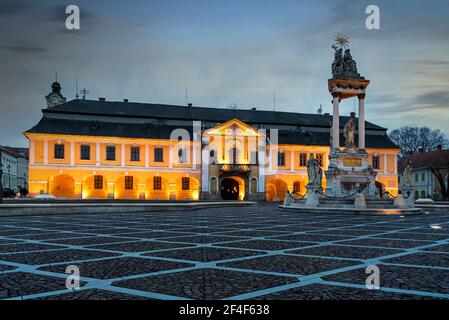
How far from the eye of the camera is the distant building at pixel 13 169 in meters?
78.1

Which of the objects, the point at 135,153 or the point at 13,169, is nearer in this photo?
the point at 135,153

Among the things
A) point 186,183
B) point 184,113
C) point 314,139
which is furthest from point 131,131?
point 314,139

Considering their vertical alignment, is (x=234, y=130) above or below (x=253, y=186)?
above

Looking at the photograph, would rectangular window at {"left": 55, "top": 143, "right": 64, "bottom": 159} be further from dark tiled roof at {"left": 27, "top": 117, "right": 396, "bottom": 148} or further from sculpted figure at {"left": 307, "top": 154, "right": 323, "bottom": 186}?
sculpted figure at {"left": 307, "top": 154, "right": 323, "bottom": 186}

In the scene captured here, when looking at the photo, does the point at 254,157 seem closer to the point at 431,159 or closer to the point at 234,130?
the point at 234,130

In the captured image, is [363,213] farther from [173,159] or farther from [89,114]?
[89,114]

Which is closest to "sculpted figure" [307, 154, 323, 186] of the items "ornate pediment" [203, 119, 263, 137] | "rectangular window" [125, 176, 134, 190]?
"ornate pediment" [203, 119, 263, 137]

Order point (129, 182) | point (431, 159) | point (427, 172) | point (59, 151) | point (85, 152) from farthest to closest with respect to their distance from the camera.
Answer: point (427, 172) → point (431, 159) → point (129, 182) → point (85, 152) → point (59, 151)

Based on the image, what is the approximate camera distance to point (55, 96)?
56281 millimetres

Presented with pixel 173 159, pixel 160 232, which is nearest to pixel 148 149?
pixel 173 159

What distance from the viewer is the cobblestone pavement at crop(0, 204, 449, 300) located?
518 cm

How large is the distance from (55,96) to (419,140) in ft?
195

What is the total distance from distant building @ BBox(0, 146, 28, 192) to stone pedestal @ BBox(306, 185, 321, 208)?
209 feet
